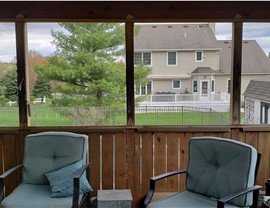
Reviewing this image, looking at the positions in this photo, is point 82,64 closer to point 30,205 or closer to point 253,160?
point 30,205

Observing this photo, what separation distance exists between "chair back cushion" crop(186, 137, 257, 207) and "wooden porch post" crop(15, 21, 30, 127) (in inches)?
67.6

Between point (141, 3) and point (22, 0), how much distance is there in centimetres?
117

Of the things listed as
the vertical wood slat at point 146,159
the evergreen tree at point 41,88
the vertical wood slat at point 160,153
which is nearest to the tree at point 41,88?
the evergreen tree at point 41,88

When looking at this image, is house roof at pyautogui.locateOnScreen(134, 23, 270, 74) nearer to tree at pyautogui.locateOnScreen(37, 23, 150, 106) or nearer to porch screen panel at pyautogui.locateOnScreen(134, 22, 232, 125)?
porch screen panel at pyautogui.locateOnScreen(134, 22, 232, 125)

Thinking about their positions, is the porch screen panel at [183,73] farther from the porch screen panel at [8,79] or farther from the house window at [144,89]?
the porch screen panel at [8,79]

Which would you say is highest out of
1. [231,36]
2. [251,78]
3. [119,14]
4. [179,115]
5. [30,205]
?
[119,14]

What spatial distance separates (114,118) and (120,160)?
45cm

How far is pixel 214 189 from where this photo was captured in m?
2.70

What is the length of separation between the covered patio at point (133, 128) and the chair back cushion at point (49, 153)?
30cm

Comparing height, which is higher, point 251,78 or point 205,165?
point 251,78

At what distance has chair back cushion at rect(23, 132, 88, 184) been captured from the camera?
2.96 meters

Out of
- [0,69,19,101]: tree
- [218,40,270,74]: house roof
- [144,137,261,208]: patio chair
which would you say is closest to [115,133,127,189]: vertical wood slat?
[144,137,261,208]: patio chair

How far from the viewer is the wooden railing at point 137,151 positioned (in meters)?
3.33

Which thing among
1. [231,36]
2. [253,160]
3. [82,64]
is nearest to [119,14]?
[82,64]
